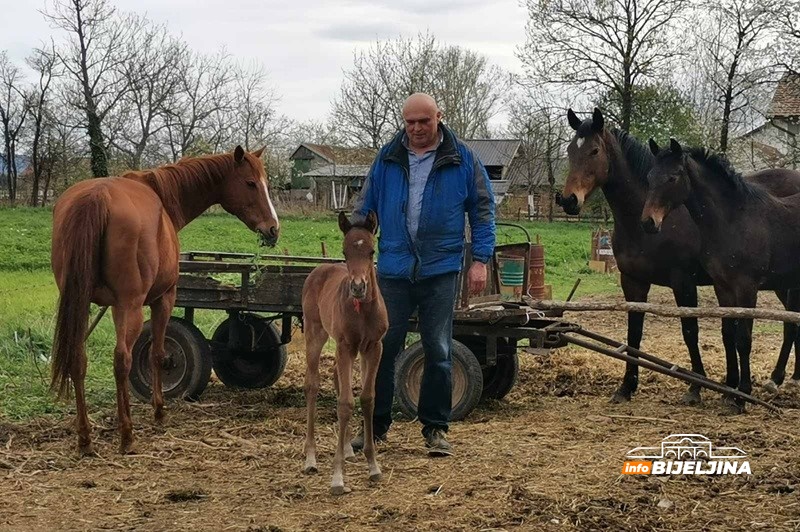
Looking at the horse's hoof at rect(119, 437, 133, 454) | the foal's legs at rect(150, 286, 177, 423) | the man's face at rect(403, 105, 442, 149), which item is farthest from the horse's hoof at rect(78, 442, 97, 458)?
the man's face at rect(403, 105, 442, 149)

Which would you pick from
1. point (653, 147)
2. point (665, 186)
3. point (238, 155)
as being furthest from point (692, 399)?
point (238, 155)

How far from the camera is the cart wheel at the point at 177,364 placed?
725cm

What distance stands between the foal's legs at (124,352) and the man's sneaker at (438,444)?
1.91 metres

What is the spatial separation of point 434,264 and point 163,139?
40168 mm

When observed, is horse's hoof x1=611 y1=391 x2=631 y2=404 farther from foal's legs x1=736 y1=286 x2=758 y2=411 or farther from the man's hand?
the man's hand

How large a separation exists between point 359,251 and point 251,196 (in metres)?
2.80

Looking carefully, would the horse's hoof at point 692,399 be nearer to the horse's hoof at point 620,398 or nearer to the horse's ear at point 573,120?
the horse's hoof at point 620,398

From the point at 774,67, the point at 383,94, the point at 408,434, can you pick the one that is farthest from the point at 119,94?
the point at 408,434

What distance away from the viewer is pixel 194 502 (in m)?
4.36

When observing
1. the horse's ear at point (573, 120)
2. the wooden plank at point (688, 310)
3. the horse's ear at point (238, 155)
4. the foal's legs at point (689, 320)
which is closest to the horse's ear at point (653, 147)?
the horse's ear at point (573, 120)

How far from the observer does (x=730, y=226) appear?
7.37 m

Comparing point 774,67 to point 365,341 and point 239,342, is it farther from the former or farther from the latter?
point 365,341

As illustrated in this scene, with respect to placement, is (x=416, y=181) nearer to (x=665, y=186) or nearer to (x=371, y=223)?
(x=371, y=223)

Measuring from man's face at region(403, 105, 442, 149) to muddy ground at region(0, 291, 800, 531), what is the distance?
1.93 metres
